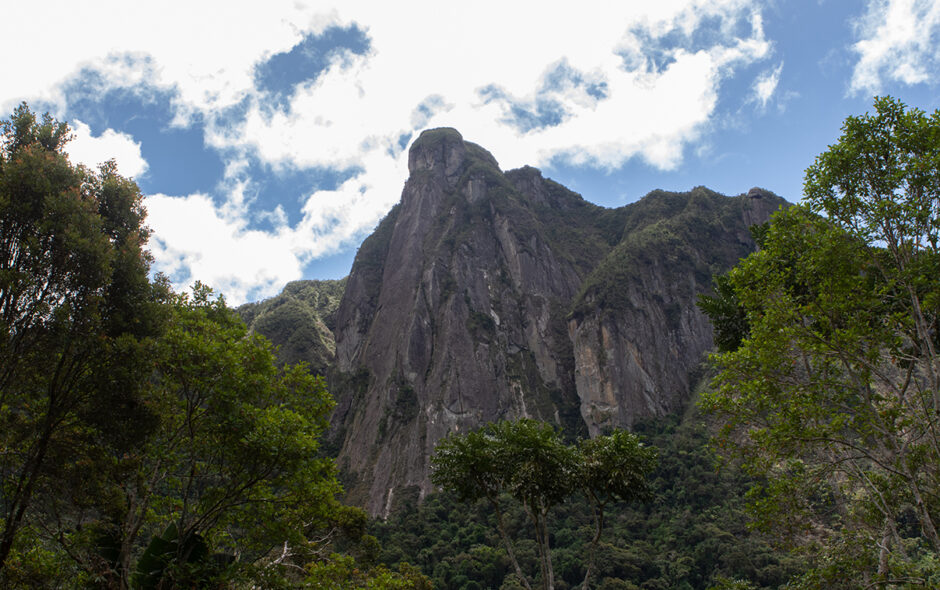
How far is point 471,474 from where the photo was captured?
15.6 metres

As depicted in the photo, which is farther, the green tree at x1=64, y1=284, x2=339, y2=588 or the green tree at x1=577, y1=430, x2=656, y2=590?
the green tree at x1=577, y1=430, x2=656, y2=590

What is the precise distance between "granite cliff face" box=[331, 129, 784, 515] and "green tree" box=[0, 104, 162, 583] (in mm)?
70152

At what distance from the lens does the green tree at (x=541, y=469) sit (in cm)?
1466

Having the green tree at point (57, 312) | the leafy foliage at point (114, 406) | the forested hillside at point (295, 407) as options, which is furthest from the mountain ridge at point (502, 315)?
the green tree at point (57, 312)

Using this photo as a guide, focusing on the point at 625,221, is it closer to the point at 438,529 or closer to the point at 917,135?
the point at 438,529

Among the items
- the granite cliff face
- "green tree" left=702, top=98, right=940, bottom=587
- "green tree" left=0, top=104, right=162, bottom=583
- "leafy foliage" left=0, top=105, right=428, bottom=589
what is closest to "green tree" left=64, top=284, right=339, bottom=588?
"leafy foliage" left=0, top=105, right=428, bottom=589

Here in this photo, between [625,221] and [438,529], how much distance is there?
93.8 metres

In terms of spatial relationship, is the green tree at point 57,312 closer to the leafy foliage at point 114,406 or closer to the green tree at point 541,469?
the leafy foliage at point 114,406

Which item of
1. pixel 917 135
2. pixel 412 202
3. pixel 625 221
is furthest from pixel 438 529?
pixel 625 221

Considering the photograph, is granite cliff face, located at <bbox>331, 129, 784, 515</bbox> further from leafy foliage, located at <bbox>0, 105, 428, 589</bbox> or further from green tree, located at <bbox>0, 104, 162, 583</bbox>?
green tree, located at <bbox>0, 104, 162, 583</bbox>

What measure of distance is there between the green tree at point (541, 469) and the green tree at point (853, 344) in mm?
4102

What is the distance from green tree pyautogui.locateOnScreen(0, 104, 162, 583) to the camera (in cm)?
916

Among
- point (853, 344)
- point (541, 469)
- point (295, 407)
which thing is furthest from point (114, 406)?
point (853, 344)

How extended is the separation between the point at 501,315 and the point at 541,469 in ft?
291
